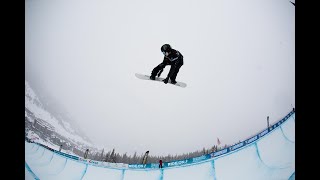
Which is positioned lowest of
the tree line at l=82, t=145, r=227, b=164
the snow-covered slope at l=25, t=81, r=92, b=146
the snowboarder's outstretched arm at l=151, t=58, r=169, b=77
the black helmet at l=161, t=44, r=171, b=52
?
the tree line at l=82, t=145, r=227, b=164

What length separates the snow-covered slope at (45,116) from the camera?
3.19 meters

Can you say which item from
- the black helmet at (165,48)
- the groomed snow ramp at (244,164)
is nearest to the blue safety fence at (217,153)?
the groomed snow ramp at (244,164)

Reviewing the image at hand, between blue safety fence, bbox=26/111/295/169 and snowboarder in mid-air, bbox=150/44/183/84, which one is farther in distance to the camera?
snowboarder in mid-air, bbox=150/44/183/84

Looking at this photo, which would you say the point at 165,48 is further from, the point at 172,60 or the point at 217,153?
the point at 217,153

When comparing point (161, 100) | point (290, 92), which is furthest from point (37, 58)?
point (290, 92)

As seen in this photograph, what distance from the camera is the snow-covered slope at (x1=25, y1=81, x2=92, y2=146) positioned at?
3188 mm

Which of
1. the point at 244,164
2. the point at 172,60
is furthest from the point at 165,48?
the point at 244,164

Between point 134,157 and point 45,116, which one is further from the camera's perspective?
point 45,116

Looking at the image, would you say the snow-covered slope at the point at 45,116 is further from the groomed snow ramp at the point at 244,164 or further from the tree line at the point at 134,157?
the groomed snow ramp at the point at 244,164

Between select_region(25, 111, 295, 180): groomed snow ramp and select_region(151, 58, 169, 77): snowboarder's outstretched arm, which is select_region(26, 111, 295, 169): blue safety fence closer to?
select_region(25, 111, 295, 180): groomed snow ramp

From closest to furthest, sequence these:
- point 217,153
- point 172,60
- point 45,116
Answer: point 217,153, point 172,60, point 45,116

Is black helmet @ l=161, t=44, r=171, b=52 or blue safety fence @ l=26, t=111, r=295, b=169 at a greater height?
black helmet @ l=161, t=44, r=171, b=52

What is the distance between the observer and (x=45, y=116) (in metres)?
3.27

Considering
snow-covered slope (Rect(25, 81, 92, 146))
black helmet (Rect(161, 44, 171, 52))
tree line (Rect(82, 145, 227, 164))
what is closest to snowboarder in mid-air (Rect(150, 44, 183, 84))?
black helmet (Rect(161, 44, 171, 52))
